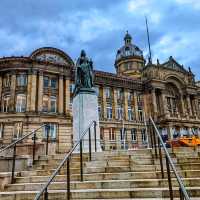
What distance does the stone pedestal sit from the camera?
39.3 feet

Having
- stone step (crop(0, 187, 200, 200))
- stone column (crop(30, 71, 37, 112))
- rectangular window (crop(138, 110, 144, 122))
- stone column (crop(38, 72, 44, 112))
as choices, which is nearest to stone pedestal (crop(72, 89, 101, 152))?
stone step (crop(0, 187, 200, 200))

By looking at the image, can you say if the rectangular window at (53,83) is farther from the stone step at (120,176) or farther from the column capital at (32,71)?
the stone step at (120,176)

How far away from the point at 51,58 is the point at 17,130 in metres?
12.8

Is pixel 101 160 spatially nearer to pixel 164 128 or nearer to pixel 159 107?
→ pixel 164 128

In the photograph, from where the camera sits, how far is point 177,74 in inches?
1865

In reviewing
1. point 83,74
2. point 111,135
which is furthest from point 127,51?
point 83,74

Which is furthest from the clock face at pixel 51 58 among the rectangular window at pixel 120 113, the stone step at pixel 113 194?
the stone step at pixel 113 194

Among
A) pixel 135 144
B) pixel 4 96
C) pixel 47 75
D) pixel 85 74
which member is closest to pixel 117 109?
pixel 135 144

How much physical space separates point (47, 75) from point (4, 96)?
715 centimetres

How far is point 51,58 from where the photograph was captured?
3772 cm

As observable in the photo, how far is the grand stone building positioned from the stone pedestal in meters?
21.2

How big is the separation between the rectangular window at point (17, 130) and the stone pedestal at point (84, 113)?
21.6 m

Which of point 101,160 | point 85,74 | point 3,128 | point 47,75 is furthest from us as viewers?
point 47,75

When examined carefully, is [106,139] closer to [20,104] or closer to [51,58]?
[20,104]
